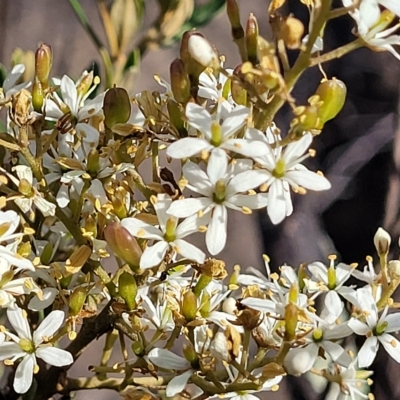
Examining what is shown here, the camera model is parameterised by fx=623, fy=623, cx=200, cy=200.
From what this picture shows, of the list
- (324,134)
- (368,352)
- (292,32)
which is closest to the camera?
(292,32)

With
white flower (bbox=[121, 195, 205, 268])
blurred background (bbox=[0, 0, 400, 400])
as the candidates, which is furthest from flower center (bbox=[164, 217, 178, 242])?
blurred background (bbox=[0, 0, 400, 400])

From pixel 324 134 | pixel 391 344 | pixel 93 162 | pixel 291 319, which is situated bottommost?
pixel 324 134

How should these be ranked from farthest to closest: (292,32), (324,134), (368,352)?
(324,134) < (368,352) < (292,32)

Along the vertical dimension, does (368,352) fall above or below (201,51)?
below

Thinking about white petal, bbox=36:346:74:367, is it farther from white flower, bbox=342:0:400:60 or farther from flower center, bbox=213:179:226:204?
white flower, bbox=342:0:400:60

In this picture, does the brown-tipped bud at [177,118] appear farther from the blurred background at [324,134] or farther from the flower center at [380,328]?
the blurred background at [324,134]

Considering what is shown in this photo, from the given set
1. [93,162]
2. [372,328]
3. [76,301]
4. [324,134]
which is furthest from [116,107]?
[324,134]

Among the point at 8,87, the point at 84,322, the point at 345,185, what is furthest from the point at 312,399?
the point at 8,87

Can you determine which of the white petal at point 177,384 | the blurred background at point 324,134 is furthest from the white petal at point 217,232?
the blurred background at point 324,134

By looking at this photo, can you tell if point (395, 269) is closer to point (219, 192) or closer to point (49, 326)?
point (219, 192)
